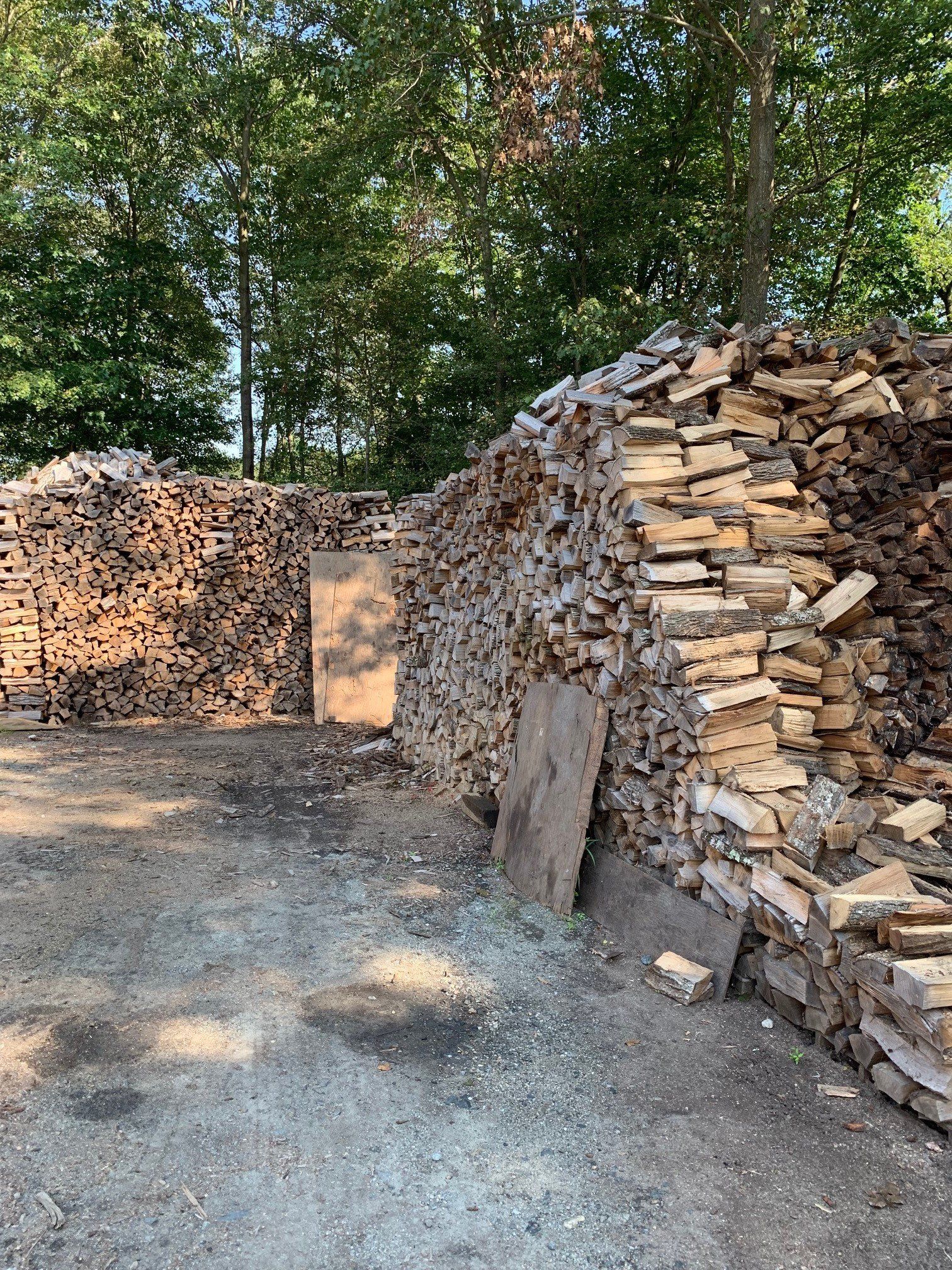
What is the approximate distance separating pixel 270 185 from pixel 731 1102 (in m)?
18.7

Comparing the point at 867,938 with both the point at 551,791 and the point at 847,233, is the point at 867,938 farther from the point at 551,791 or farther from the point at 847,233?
the point at 847,233

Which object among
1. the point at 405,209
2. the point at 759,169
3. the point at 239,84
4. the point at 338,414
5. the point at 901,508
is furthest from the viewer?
the point at 338,414

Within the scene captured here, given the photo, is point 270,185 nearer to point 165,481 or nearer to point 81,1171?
point 165,481

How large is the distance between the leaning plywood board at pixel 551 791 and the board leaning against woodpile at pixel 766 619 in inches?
4.4

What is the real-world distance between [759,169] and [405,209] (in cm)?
822

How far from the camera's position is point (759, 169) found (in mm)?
9203

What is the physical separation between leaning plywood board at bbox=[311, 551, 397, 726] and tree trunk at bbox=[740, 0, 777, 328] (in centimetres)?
533

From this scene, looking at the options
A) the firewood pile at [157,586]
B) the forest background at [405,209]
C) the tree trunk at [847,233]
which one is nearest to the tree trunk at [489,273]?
the forest background at [405,209]

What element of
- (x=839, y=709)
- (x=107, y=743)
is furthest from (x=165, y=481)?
(x=839, y=709)

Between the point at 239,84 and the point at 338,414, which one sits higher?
the point at 239,84

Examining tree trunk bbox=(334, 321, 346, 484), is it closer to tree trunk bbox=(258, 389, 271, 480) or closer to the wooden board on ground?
Result: tree trunk bbox=(258, 389, 271, 480)

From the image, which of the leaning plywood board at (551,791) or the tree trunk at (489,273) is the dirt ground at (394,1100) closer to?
the leaning plywood board at (551,791)

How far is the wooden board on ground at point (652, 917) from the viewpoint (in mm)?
3246

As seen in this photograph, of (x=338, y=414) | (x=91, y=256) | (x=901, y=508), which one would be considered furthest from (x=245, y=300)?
(x=901, y=508)
